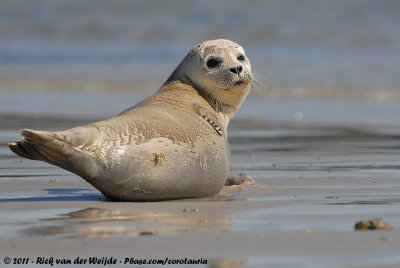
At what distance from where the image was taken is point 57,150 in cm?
465

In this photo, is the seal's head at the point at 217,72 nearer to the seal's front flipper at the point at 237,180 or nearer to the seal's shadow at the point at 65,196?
the seal's front flipper at the point at 237,180

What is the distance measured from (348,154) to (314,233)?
167 inches

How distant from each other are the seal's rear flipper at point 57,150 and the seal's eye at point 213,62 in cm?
182

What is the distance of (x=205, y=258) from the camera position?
3.64 metres

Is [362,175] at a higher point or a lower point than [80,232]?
higher

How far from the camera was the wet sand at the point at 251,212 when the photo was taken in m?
3.75

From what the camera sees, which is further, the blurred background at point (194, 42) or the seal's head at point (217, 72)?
the blurred background at point (194, 42)

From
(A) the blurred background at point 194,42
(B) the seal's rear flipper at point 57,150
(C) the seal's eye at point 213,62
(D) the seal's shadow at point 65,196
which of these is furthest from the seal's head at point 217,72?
(A) the blurred background at point 194,42

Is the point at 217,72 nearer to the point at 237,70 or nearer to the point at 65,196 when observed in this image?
the point at 237,70

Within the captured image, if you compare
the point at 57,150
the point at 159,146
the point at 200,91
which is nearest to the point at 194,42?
the point at 200,91

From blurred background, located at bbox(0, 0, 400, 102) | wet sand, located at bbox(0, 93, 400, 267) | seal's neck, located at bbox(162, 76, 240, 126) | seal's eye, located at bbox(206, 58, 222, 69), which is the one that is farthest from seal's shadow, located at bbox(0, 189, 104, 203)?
blurred background, located at bbox(0, 0, 400, 102)

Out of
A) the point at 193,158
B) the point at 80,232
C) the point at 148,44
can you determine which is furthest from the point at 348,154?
the point at 148,44

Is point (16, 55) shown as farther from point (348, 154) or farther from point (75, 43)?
point (348, 154)

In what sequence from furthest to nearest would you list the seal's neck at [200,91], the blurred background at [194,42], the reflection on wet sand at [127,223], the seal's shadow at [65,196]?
1. the blurred background at [194,42]
2. the seal's neck at [200,91]
3. the seal's shadow at [65,196]
4. the reflection on wet sand at [127,223]
